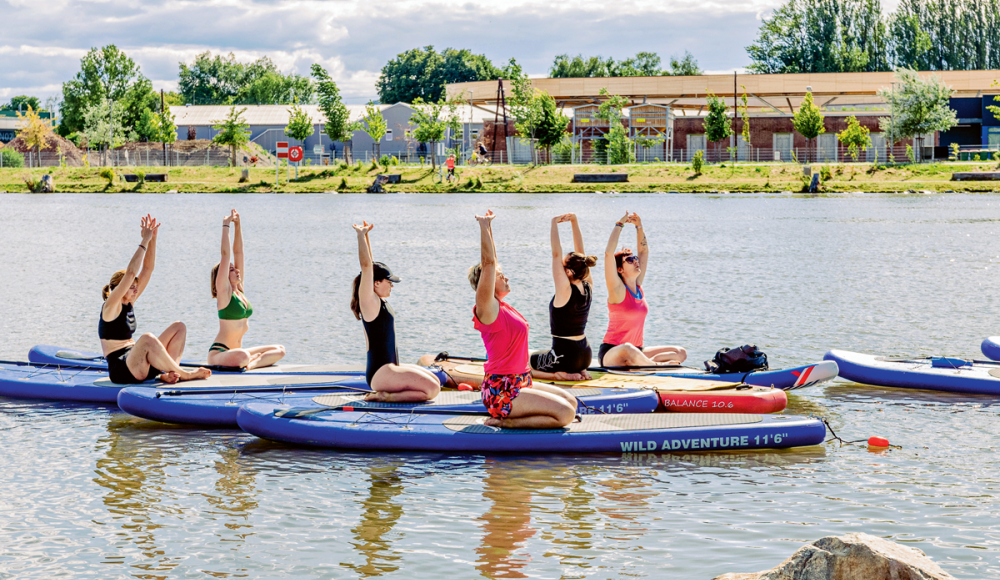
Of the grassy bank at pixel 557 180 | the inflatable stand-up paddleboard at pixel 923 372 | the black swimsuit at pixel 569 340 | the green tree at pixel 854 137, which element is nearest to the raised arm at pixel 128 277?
the black swimsuit at pixel 569 340

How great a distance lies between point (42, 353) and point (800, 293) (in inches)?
648

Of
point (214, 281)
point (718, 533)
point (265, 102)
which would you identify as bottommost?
point (718, 533)

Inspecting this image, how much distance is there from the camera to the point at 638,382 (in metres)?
11.4

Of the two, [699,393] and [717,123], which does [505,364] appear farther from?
[717,123]

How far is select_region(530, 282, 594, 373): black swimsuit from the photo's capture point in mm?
10555

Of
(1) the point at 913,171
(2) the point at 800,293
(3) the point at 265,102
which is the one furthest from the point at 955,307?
(3) the point at 265,102

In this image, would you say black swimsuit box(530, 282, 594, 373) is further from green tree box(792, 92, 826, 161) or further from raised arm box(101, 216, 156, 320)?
green tree box(792, 92, 826, 161)

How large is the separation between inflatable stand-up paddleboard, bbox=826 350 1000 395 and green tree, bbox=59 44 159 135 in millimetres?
89313

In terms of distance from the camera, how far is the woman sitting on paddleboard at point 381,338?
9.25 metres

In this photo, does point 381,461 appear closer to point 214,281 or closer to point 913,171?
point 214,281

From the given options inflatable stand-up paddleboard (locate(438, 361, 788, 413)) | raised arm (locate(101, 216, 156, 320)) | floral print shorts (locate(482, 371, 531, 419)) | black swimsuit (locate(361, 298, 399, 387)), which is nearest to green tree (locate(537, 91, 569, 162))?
inflatable stand-up paddleboard (locate(438, 361, 788, 413))

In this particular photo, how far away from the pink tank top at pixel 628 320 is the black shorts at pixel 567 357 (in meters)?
0.90

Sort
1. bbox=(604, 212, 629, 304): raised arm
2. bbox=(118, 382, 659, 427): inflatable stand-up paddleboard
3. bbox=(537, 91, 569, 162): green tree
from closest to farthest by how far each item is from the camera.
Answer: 1. bbox=(118, 382, 659, 427): inflatable stand-up paddleboard
2. bbox=(604, 212, 629, 304): raised arm
3. bbox=(537, 91, 569, 162): green tree

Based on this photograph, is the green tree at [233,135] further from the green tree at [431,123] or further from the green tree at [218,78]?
the green tree at [218,78]
